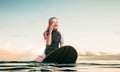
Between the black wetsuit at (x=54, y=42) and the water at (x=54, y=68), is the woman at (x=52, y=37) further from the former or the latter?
the water at (x=54, y=68)

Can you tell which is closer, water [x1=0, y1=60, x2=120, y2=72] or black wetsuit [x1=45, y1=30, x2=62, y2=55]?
water [x1=0, y1=60, x2=120, y2=72]

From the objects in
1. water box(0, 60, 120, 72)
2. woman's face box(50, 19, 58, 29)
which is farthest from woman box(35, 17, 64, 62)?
water box(0, 60, 120, 72)

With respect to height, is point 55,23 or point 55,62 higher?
point 55,23

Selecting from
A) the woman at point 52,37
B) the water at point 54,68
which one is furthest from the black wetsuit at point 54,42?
the water at point 54,68

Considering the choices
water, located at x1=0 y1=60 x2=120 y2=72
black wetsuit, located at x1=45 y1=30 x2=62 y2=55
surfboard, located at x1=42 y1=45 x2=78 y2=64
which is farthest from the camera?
surfboard, located at x1=42 y1=45 x2=78 y2=64

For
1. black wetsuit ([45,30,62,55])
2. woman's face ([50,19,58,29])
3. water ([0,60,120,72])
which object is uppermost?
woman's face ([50,19,58,29])

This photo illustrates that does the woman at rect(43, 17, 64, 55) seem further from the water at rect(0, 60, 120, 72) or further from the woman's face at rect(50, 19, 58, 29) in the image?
the water at rect(0, 60, 120, 72)

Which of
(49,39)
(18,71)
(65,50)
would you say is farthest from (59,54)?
(18,71)

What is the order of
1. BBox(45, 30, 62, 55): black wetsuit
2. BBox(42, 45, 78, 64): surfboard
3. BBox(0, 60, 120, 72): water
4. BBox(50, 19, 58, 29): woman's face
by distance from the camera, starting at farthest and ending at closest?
BBox(42, 45, 78, 64): surfboard < BBox(45, 30, 62, 55): black wetsuit < BBox(50, 19, 58, 29): woman's face < BBox(0, 60, 120, 72): water

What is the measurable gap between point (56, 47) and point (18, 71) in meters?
4.00

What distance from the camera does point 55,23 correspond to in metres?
16.2

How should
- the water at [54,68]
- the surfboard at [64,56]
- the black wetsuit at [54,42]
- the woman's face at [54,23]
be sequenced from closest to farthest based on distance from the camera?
the water at [54,68], the woman's face at [54,23], the black wetsuit at [54,42], the surfboard at [64,56]

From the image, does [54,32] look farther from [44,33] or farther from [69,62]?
[69,62]

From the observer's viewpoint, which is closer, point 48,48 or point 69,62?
point 48,48
